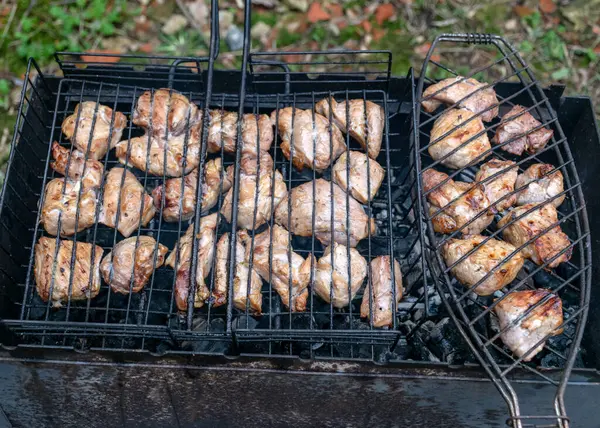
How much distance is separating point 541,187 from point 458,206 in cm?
52

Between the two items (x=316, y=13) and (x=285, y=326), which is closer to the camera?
(x=285, y=326)

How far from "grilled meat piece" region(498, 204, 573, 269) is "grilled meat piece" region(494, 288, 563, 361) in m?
0.25

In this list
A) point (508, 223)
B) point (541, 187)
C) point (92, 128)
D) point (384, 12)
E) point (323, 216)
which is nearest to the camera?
point (508, 223)

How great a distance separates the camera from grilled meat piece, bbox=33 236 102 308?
113 inches

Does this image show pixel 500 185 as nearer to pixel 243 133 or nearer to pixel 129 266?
pixel 243 133

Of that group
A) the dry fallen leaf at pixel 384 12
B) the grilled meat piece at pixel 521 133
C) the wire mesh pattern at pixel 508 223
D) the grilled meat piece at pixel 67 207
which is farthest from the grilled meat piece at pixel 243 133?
the dry fallen leaf at pixel 384 12

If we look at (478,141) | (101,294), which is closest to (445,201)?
(478,141)

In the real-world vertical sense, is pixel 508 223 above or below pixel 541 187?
below

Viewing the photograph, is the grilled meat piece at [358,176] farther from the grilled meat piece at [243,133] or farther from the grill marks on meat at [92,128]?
the grill marks on meat at [92,128]

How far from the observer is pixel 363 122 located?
329 centimetres

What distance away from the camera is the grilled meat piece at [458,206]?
305 centimetres

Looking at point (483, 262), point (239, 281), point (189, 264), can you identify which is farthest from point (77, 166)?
point (483, 262)

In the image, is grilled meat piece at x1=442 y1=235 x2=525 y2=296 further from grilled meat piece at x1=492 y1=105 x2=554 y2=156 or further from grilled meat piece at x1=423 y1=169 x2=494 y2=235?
grilled meat piece at x1=492 y1=105 x2=554 y2=156

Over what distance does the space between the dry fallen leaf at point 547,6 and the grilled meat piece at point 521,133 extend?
283 centimetres
